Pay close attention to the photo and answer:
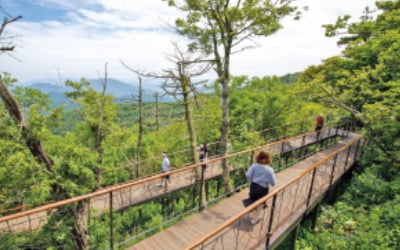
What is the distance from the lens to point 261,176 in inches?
165

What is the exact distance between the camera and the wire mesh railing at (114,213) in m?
4.34

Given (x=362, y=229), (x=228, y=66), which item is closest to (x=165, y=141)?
(x=228, y=66)

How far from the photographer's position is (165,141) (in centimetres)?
1767

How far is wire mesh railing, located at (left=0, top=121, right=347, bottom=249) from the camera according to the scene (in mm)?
4336

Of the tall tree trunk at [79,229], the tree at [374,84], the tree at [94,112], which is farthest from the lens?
the tree at [94,112]

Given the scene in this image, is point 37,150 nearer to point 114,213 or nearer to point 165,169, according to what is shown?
point 165,169

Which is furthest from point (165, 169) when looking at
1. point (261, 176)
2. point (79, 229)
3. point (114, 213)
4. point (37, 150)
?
point (261, 176)

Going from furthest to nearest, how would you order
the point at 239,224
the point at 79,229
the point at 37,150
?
the point at 79,229 → the point at 37,150 → the point at 239,224

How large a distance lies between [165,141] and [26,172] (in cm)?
1264

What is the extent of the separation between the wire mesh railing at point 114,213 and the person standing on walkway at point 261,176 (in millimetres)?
1152

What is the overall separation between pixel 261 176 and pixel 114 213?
804cm

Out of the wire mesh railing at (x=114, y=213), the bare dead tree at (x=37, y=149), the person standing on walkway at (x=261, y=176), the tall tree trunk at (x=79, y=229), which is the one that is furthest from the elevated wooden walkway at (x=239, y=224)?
the bare dead tree at (x=37, y=149)

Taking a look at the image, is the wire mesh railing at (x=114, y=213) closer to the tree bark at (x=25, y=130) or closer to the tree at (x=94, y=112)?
the tree bark at (x=25, y=130)

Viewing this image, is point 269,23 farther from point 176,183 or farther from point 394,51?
point 176,183
